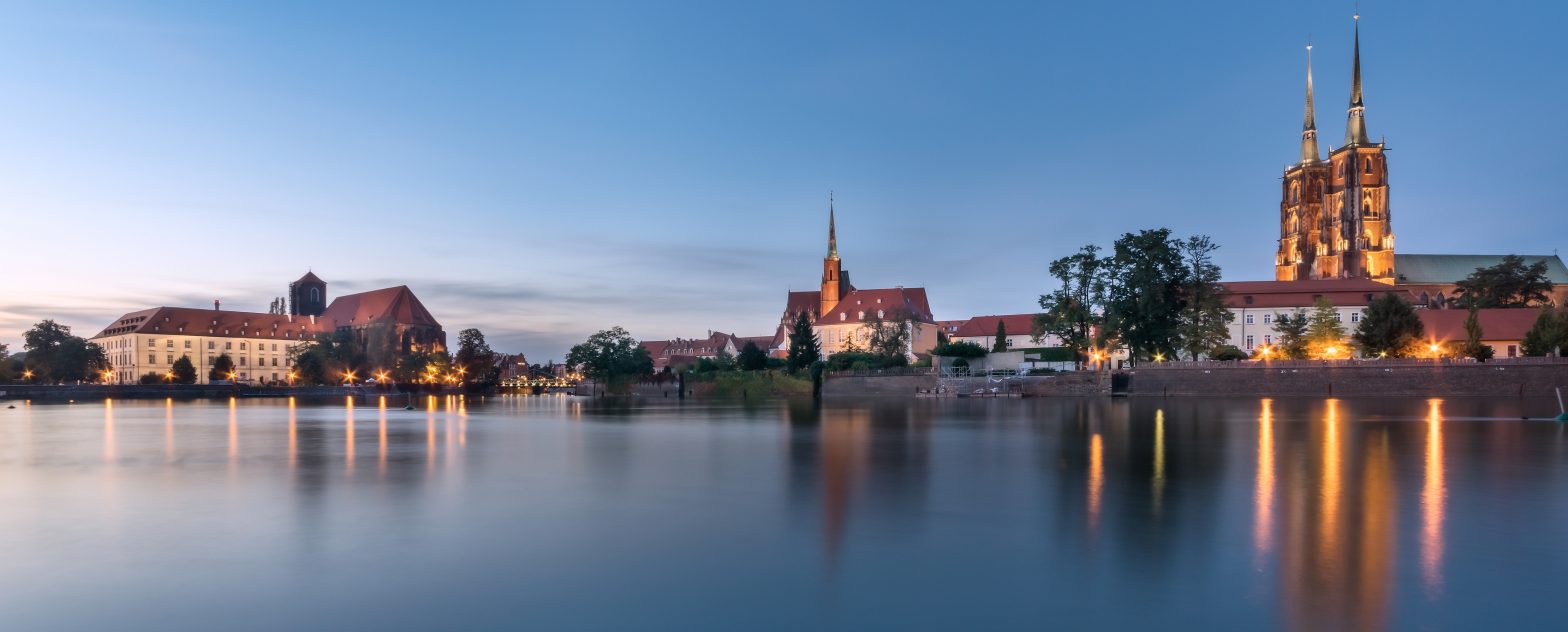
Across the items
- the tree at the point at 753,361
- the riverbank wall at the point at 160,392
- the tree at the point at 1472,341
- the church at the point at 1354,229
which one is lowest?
the riverbank wall at the point at 160,392

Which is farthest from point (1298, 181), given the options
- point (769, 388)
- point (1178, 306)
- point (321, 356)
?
point (321, 356)

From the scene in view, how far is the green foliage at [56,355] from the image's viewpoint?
99250 millimetres

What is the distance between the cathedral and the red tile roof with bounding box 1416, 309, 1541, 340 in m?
25.6

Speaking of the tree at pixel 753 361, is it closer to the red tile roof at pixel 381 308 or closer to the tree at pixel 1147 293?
the tree at pixel 1147 293

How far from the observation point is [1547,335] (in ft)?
184

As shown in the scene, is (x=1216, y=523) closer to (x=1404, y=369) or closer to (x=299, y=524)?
(x=299, y=524)

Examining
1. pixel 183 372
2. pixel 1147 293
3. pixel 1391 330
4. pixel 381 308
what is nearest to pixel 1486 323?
pixel 1391 330

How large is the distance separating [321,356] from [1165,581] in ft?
355

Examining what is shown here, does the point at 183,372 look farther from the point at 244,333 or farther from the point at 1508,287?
the point at 1508,287

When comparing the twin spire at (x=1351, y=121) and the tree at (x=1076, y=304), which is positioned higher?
the twin spire at (x=1351, y=121)

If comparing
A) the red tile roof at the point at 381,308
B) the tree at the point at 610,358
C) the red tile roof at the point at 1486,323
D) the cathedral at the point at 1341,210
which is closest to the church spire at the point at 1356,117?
the cathedral at the point at 1341,210

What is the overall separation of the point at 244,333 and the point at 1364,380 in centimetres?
13108

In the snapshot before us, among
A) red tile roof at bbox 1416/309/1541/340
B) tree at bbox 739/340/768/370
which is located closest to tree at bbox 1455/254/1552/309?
red tile roof at bbox 1416/309/1541/340

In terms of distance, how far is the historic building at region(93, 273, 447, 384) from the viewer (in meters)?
118
